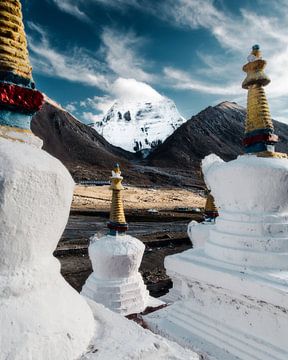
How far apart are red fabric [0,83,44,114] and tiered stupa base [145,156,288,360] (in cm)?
257

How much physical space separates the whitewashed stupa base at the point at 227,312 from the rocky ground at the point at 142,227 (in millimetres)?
7030

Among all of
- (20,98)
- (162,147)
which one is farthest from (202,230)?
(162,147)

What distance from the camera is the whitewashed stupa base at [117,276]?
632cm

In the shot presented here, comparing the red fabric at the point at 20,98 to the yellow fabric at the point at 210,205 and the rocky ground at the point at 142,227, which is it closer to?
the yellow fabric at the point at 210,205

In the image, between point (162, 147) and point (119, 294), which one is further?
point (162, 147)

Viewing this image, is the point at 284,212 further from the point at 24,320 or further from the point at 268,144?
the point at 24,320

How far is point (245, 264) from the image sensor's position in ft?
11.7

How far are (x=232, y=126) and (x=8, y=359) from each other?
85.8 meters

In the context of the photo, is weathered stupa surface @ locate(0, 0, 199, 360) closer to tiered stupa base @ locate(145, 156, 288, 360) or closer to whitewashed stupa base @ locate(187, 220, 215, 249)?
tiered stupa base @ locate(145, 156, 288, 360)

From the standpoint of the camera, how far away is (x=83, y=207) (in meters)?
30.6

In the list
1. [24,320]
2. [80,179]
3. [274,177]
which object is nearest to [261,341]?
[274,177]

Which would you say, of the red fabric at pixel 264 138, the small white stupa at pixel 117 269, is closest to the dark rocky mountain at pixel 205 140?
the small white stupa at pixel 117 269

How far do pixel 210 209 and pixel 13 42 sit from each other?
5.95 meters

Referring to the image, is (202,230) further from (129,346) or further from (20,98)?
(20,98)
